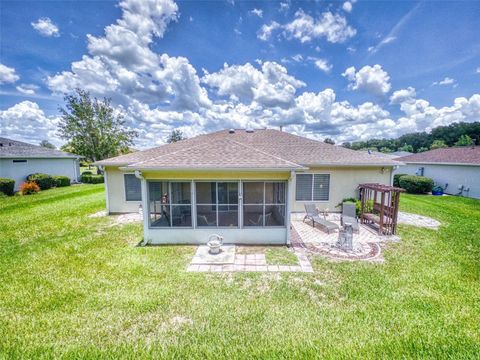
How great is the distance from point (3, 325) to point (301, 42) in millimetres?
17031

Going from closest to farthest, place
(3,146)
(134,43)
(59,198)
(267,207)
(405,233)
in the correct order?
(267,207) < (405,233) < (134,43) < (59,198) < (3,146)

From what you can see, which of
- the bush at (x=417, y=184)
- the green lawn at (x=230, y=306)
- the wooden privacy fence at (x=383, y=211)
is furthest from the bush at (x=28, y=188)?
the bush at (x=417, y=184)

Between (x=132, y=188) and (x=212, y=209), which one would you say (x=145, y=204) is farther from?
(x=132, y=188)

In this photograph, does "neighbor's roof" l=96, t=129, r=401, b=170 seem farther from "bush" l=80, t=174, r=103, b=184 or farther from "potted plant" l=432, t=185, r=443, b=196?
"bush" l=80, t=174, r=103, b=184

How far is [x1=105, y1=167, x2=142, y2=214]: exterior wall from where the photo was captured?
36.9 ft

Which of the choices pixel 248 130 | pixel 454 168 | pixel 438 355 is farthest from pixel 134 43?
pixel 454 168

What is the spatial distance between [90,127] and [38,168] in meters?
9.45

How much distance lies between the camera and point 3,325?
12.5 feet

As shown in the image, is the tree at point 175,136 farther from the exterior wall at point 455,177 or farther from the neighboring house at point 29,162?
the exterior wall at point 455,177

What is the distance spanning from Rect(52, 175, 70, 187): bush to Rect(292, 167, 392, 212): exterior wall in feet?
82.5

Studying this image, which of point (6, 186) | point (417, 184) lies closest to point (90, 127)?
point (6, 186)

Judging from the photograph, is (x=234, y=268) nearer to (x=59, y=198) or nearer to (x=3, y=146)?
(x=59, y=198)

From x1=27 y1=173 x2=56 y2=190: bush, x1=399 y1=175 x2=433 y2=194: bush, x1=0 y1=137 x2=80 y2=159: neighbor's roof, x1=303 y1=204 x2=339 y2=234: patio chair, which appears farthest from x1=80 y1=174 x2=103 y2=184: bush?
x1=399 y1=175 x2=433 y2=194: bush

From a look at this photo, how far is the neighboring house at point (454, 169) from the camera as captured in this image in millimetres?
16875
